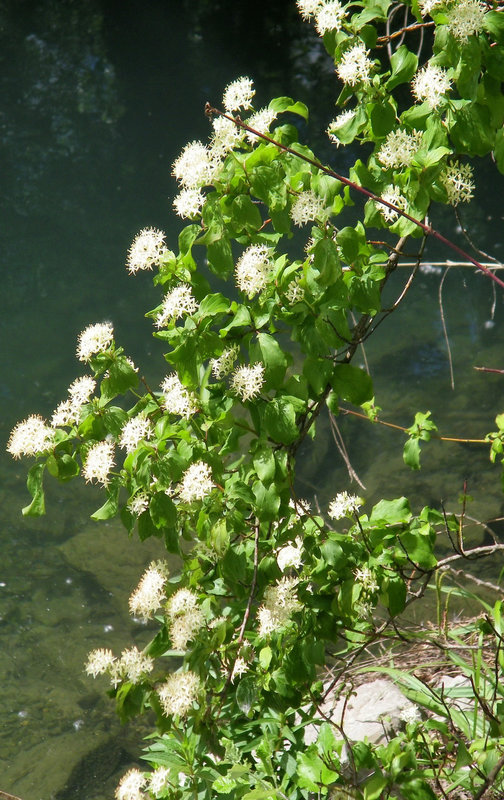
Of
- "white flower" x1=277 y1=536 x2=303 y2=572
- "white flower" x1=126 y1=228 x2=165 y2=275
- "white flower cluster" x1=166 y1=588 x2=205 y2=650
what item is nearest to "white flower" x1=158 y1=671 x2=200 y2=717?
"white flower cluster" x1=166 y1=588 x2=205 y2=650

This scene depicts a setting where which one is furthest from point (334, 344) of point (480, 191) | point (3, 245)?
point (3, 245)

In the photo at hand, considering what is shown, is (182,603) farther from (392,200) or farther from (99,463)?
(392,200)

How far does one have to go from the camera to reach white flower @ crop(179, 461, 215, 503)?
0.97 meters

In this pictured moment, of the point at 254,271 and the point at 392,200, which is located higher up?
the point at 392,200

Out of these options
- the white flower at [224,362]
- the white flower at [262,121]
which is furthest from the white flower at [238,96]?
the white flower at [224,362]

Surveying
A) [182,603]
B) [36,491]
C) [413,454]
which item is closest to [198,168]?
[36,491]

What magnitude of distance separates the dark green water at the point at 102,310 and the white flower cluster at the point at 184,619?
56.4 inches

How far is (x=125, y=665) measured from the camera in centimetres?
111

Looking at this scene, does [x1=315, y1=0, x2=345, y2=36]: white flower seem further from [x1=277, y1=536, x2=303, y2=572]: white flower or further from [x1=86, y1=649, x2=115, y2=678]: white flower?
[x1=86, y1=649, x2=115, y2=678]: white flower

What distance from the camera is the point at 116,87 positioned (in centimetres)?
564

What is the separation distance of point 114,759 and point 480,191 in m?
3.63

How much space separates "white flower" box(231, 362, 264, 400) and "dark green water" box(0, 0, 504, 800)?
1.71 metres

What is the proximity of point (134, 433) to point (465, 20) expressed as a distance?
680mm

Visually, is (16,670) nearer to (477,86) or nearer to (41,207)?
(477,86)
